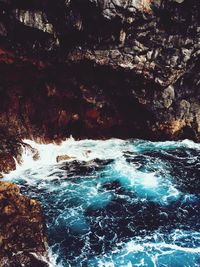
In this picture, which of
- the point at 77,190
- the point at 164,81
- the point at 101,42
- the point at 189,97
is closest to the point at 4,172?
the point at 77,190

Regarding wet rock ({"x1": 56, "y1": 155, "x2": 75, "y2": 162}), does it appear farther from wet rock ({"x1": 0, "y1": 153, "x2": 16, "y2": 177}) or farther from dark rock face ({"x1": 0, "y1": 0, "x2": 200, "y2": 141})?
dark rock face ({"x1": 0, "y1": 0, "x2": 200, "y2": 141})

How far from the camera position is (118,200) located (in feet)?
72.9

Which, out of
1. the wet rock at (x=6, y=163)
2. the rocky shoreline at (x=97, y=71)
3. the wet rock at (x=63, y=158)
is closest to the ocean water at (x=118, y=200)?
the wet rock at (x=63, y=158)

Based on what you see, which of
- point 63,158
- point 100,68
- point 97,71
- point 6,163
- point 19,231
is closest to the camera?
point 19,231

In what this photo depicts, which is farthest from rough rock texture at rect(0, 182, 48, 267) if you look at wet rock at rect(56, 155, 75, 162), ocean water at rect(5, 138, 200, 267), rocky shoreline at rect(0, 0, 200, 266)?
wet rock at rect(56, 155, 75, 162)

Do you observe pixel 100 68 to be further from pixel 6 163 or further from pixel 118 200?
pixel 118 200

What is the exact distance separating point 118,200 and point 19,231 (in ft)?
26.7

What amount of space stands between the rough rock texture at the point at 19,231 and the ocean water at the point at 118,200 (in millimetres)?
1370

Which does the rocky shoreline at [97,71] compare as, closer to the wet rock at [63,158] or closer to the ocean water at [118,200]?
the ocean water at [118,200]

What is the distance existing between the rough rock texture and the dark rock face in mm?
13647

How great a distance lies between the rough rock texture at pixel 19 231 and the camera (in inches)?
589

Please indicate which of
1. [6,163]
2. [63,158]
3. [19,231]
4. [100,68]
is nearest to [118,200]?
[63,158]

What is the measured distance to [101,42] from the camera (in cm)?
2723

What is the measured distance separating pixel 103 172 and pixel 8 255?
11835mm
